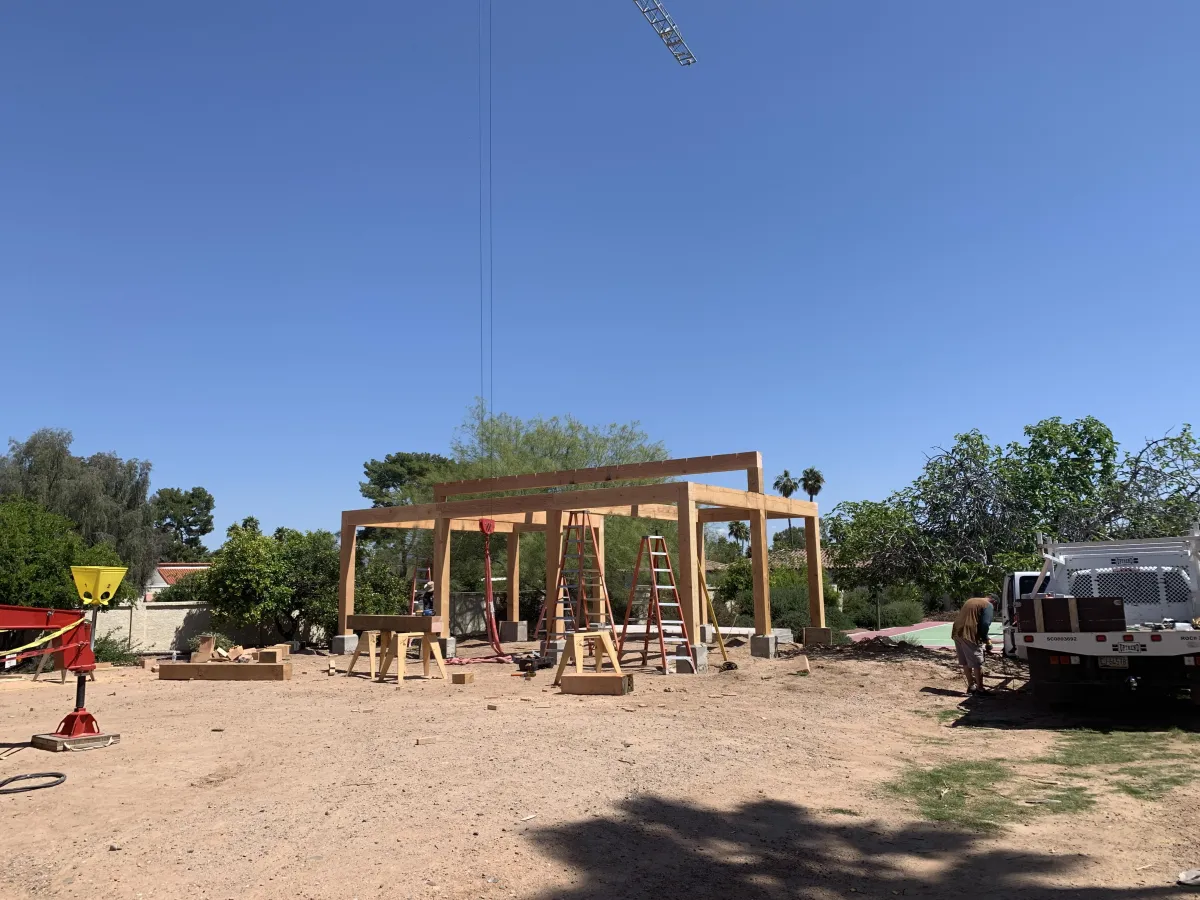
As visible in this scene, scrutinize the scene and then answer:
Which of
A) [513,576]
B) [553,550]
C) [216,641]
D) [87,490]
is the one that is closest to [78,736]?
[216,641]

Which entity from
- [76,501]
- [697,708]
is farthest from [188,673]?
[76,501]

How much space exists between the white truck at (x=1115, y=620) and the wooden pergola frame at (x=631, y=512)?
508 centimetres

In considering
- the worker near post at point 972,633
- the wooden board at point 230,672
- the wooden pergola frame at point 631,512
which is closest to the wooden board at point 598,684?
the wooden pergola frame at point 631,512

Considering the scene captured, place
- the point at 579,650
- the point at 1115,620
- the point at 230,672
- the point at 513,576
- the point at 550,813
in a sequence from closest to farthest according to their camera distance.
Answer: the point at 550,813 < the point at 1115,620 < the point at 579,650 < the point at 230,672 < the point at 513,576

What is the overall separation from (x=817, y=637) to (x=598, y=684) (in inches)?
289

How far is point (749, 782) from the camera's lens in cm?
690

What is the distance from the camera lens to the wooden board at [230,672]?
47.7 ft

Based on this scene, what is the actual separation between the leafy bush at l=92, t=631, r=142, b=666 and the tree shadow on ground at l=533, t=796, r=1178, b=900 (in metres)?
16.1

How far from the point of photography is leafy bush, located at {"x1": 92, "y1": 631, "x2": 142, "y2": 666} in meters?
18.2

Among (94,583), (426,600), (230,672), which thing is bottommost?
(230,672)

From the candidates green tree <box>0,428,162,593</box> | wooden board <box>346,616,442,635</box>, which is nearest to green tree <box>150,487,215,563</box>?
green tree <box>0,428,162,593</box>

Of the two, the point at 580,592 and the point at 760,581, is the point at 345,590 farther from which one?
the point at 760,581

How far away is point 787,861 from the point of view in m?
4.97

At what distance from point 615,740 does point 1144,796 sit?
14.4 feet
